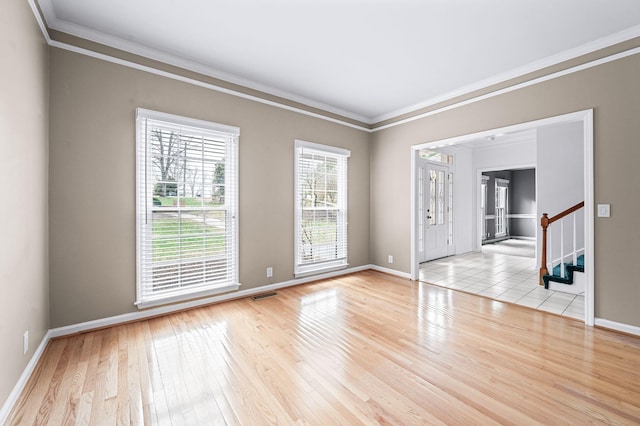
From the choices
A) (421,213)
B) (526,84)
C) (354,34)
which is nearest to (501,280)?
(421,213)

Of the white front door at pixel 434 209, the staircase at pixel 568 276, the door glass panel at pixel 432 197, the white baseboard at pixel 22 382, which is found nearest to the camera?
the white baseboard at pixel 22 382

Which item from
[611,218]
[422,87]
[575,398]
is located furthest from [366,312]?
[422,87]

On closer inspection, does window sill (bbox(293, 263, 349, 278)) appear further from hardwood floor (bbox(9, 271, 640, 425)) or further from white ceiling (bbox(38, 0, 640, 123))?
white ceiling (bbox(38, 0, 640, 123))

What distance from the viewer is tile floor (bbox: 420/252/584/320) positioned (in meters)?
3.49

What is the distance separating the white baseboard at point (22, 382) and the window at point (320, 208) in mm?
2788

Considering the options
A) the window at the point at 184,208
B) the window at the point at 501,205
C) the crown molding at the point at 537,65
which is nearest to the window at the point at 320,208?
the window at the point at 184,208

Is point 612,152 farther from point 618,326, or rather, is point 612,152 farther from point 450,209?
point 450,209

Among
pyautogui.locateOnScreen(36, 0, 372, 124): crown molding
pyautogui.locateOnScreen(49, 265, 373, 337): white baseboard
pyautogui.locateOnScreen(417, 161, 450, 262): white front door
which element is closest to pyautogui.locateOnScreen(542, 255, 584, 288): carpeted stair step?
pyautogui.locateOnScreen(417, 161, 450, 262): white front door

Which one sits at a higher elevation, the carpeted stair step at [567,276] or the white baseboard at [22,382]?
the carpeted stair step at [567,276]

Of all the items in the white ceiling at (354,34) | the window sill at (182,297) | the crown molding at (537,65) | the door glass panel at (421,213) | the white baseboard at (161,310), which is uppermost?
the white ceiling at (354,34)

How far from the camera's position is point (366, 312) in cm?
324

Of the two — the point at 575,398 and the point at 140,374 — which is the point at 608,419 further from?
the point at 140,374

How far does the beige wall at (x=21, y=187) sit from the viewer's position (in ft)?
5.48

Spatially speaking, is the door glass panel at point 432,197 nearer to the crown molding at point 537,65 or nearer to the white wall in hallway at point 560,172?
the white wall in hallway at point 560,172
